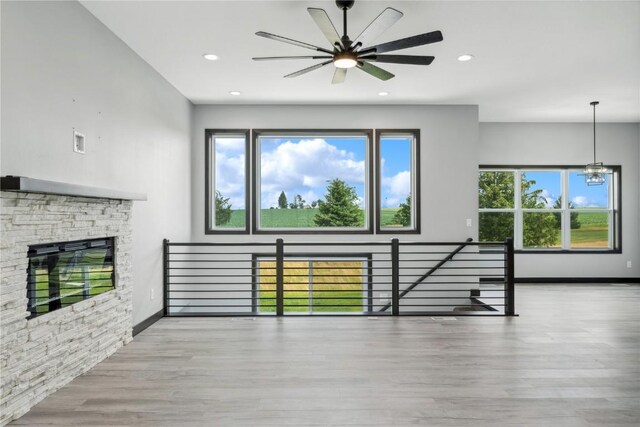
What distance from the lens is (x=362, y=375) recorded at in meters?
3.26

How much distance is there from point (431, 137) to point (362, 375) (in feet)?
14.3

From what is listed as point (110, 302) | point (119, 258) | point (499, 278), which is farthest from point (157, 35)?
point (499, 278)

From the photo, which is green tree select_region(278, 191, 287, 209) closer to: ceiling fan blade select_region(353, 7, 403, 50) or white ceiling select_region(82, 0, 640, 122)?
white ceiling select_region(82, 0, 640, 122)

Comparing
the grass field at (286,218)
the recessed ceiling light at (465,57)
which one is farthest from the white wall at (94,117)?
the recessed ceiling light at (465,57)

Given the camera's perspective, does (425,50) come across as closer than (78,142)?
No

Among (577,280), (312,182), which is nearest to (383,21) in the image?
(312,182)

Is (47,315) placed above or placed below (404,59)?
below

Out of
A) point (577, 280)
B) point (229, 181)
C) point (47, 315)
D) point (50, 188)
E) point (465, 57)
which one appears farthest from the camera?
point (577, 280)

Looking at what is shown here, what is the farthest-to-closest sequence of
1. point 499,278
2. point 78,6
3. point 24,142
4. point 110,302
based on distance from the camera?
point 499,278 → point 110,302 → point 78,6 → point 24,142

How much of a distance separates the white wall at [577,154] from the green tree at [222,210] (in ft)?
15.8

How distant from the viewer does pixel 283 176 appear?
22.3ft

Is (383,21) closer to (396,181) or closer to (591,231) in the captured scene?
(396,181)

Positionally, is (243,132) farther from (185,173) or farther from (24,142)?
(24,142)

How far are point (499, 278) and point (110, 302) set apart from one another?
6792mm
